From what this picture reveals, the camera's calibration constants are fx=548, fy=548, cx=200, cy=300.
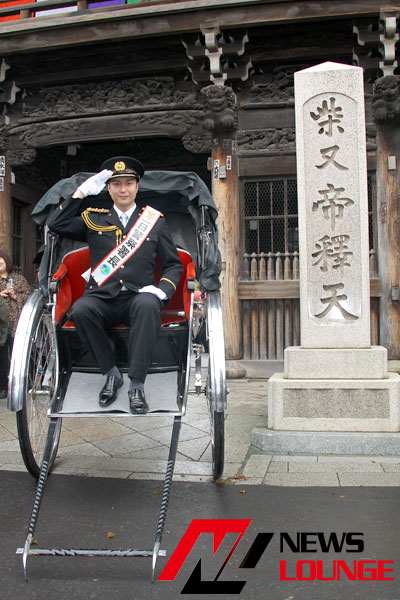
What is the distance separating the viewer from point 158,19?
7.47 m

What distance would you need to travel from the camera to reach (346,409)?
4410 millimetres

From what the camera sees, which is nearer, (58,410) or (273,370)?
(58,410)

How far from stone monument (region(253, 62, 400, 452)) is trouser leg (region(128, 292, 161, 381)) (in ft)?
5.03

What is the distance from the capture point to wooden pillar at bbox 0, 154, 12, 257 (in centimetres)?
863

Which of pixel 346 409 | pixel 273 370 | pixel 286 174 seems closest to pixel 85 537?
pixel 346 409

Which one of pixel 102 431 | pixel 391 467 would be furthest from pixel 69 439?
pixel 391 467

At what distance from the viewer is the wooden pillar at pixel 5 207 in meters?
8.63

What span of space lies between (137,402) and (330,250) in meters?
2.32

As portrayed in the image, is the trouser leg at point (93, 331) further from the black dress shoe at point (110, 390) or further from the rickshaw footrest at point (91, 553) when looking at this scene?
the rickshaw footrest at point (91, 553)

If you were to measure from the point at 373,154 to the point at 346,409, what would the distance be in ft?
15.2

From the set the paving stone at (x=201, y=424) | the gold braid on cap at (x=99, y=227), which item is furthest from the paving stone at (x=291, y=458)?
the gold braid on cap at (x=99, y=227)

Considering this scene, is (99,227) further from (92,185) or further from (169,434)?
(169,434)

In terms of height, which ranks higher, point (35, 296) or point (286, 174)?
point (286, 174)

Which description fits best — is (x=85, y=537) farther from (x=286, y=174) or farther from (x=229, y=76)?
(x=229, y=76)
